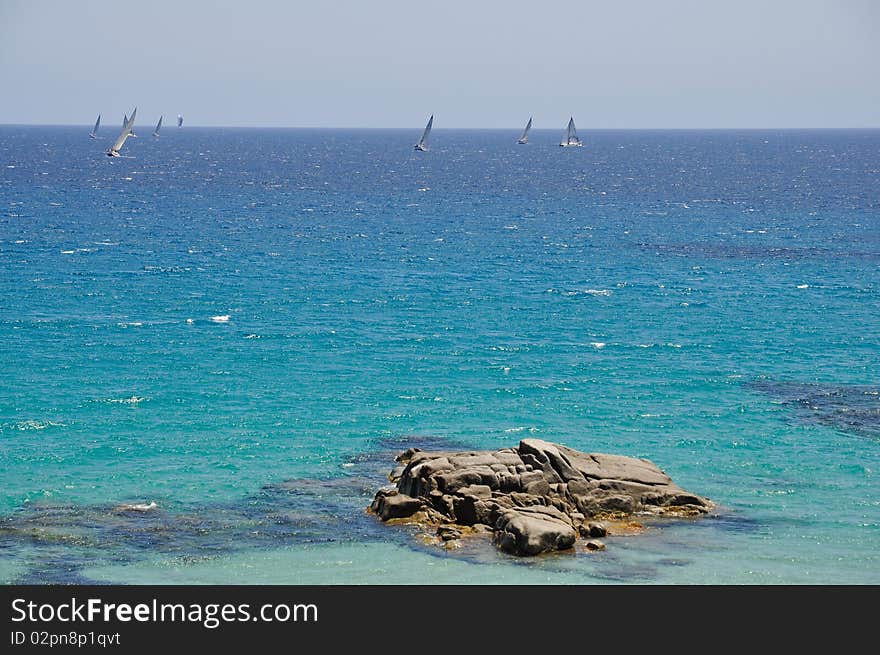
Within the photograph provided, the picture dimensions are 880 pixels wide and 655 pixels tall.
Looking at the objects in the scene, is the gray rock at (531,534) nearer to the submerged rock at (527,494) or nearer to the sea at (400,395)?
the submerged rock at (527,494)

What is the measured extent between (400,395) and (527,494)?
24150mm

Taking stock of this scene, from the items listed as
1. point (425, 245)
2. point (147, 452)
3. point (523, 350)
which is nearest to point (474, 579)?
point (147, 452)

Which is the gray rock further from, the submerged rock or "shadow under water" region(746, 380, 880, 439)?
"shadow under water" region(746, 380, 880, 439)

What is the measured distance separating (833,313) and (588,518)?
57849mm

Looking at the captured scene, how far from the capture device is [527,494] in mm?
54938

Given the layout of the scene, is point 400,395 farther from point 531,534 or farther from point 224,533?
point 531,534

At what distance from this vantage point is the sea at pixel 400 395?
5134cm

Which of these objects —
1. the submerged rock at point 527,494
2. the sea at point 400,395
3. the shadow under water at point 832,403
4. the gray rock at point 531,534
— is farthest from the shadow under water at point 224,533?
the shadow under water at point 832,403

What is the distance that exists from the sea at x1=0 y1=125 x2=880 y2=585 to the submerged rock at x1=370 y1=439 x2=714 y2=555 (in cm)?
147

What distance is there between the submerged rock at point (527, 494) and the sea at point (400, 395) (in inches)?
57.7

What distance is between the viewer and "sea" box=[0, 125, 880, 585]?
168 feet

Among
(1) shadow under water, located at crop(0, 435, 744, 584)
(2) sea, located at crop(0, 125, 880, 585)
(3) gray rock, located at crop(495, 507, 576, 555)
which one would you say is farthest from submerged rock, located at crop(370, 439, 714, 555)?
(2) sea, located at crop(0, 125, 880, 585)

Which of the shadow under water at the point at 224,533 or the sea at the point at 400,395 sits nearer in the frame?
the shadow under water at the point at 224,533

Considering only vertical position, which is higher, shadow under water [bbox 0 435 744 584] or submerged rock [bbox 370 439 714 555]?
submerged rock [bbox 370 439 714 555]
